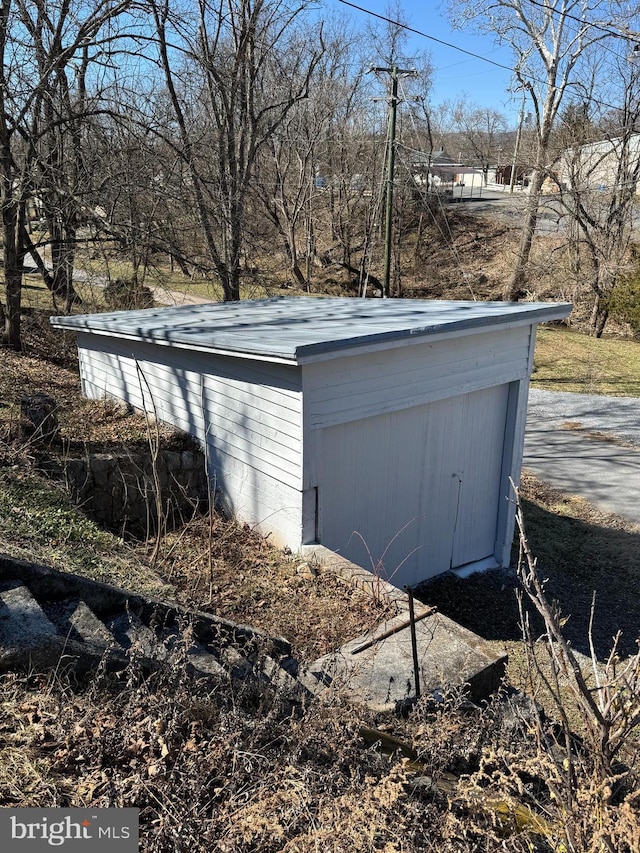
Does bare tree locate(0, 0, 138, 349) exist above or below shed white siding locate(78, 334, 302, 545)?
above

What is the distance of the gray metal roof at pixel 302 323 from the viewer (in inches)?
217

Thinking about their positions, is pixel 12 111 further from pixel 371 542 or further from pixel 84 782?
pixel 84 782

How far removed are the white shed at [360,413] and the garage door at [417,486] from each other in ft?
0.05

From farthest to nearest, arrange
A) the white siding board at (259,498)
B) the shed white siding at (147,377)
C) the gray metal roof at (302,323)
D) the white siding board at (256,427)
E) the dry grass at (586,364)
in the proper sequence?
the dry grass at (586,364) → the shed white siding at (147,377) → the white siding board at (259,498) → the white siding board at (256,427) → the gray metal roof at (302,323)

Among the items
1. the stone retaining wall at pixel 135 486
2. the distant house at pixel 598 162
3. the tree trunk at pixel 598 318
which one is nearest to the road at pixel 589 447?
the stone retaining wall at pixel 135 486

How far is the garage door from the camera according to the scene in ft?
20.0

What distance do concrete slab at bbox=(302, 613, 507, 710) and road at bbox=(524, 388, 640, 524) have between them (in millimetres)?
6324

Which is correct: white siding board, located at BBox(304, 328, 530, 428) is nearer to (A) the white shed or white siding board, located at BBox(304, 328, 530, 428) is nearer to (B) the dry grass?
(A) the white shed

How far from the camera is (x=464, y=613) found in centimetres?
682

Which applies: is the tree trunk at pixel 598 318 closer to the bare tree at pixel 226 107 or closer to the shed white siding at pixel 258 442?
the bare tree at pixel 226 107

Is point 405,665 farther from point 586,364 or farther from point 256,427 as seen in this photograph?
point 586,364

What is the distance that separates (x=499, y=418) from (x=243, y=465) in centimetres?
305

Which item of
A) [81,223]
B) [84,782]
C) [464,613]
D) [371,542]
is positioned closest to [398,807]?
[84,782]

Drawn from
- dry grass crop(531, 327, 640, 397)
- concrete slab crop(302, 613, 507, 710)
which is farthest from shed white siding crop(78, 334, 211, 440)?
dry grass crop(531, 327, 640, 397)
